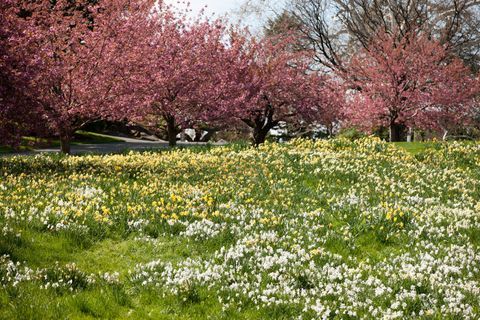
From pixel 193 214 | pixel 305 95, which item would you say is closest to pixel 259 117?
pixel 305 95

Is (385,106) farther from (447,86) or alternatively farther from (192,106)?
(192,106)

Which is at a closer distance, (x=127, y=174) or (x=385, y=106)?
(x=127, y=174)

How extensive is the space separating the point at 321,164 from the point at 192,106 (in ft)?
38.0

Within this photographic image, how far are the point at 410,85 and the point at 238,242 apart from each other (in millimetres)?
23904

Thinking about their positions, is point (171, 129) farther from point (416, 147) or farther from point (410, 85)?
point (410, 85)

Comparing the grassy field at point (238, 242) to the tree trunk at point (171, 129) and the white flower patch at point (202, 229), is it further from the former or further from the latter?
the tree trunk at point (171, 129)

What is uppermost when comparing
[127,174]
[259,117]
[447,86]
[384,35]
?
[384,35]

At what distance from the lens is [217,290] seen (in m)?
6.39

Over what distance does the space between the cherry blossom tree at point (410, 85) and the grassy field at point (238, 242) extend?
15.4 meters

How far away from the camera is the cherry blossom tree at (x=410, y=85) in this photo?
93.0ft

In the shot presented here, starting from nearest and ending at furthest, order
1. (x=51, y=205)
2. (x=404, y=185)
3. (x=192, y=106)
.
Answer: (x=51, y=205)
(x=404, y=185)
(x=192, y=106)

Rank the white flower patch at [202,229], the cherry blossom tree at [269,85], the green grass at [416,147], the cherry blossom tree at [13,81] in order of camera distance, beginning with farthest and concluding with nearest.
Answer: the cherry blossom tree at [269,85] → the green grass at [416,147] → the cherry blossom tree at [13,81] → the white flower patch at [202,229]

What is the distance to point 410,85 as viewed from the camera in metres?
29.2

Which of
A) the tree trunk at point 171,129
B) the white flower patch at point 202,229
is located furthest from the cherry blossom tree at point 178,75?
the white flower patch at point 202,229
